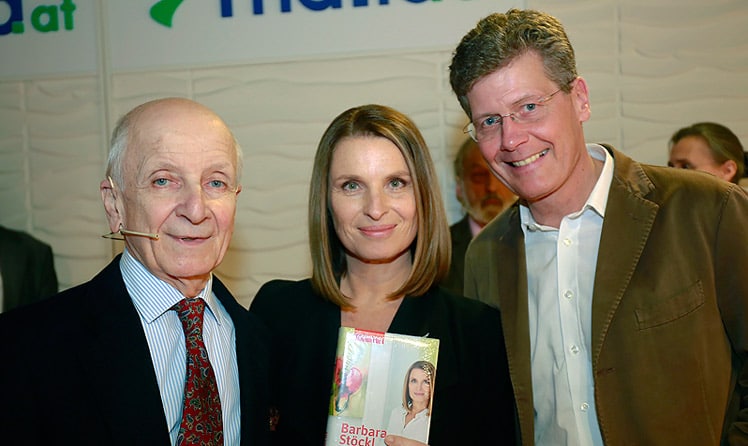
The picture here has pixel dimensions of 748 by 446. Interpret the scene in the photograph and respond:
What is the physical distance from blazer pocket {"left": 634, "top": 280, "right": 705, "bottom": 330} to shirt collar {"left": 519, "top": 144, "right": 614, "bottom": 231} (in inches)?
13.4

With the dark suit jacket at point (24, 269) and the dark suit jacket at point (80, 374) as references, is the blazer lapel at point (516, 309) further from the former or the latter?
the dark suit jacket at point (24, 269)

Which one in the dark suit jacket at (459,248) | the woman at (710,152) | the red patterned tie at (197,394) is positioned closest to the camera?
the red patterned tie at (197,394)

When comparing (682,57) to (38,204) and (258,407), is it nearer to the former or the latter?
(258,407)

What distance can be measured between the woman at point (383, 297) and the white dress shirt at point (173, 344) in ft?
1.06

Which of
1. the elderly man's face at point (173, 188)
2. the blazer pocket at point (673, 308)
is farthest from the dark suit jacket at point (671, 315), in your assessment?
the elderly man's face at point (173, 188)

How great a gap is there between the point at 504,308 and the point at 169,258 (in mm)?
1161

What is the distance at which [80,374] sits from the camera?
1826 millimetres

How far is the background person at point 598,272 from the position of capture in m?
2.26

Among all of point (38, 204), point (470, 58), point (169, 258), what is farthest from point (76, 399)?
point (38, 204)

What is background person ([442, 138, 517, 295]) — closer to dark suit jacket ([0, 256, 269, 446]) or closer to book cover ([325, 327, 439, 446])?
book cover ([325, 327, 439, 446])

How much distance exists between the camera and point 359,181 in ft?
8.04

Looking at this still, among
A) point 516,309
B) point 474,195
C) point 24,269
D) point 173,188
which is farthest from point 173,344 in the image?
point 24,269

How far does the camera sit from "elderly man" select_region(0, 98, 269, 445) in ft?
5.87

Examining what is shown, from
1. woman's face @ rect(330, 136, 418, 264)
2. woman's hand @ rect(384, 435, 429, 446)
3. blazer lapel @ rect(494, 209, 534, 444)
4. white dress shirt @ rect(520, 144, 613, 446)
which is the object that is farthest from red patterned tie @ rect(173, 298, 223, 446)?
white dress shirt @ rect(520, 144, 613, 446)
